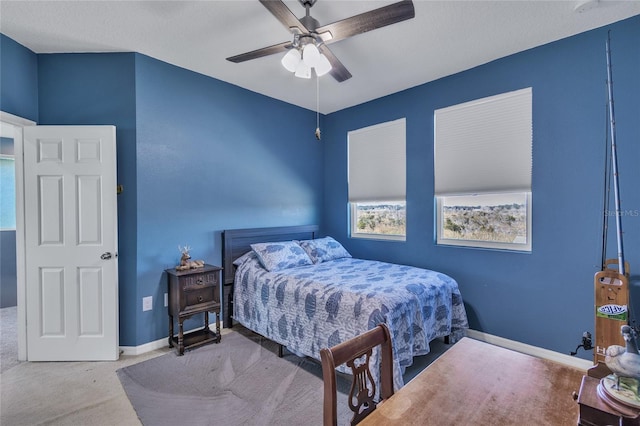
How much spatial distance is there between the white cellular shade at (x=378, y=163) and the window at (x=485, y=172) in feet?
1.57

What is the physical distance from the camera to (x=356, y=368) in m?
1.13

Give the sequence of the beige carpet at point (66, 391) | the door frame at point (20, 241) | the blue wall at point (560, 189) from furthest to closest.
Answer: the door frame at point (20, 241)
the blue wall at point (560, 189)
the beige carpet at point (66, 391)

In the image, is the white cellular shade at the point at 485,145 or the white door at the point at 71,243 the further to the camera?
the white cellular shade at the point at 485,145

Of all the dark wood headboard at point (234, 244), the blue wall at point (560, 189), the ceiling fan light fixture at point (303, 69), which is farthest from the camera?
the dark wood headboard at point (234, 244)

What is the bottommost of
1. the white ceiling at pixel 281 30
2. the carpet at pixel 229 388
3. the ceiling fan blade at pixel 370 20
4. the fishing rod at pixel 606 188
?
the carpet at pixel 229 388

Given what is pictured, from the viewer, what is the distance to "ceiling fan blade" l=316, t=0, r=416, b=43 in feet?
5.52

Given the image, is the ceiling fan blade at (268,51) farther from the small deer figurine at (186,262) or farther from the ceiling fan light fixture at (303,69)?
the small deer figurine at (186,262)

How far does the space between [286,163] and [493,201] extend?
8.46ft

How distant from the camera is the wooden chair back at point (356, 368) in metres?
0.97

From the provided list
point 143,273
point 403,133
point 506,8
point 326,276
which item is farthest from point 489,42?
point 143,273

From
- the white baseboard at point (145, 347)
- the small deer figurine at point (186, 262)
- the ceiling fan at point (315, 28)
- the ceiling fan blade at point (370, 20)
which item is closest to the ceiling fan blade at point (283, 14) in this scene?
the ceiling fan at point (315, 28)

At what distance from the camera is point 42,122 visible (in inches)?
111

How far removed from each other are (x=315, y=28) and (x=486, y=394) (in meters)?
2.10

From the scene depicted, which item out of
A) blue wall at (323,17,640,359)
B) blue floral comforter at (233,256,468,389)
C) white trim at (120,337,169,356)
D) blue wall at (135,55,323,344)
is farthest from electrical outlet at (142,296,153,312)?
blue wall at (323,17,640,359)
